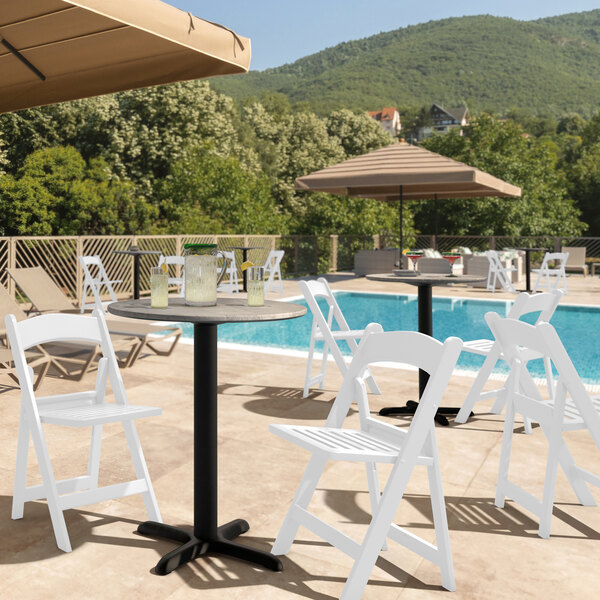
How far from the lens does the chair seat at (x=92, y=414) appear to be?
246 cm

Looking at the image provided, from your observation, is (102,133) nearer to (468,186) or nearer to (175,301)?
(468,186)

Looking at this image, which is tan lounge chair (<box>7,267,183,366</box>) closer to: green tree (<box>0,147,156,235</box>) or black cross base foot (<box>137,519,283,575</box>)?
black cross base foot (<box>137,519,283,575</box>)

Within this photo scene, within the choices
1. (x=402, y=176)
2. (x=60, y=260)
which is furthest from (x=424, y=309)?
(x=402, y=176)

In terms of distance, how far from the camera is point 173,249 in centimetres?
1355

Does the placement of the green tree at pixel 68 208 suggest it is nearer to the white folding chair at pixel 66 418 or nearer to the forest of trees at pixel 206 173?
the forest of trees at pixel 206 173

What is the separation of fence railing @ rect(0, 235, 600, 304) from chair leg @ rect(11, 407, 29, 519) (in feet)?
22.2

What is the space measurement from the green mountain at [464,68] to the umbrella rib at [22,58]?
6822 cm

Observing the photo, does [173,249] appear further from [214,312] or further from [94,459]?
[214,312]

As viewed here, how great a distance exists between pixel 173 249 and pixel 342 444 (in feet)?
38.7

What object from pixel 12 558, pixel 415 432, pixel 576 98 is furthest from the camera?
pixel 576 98

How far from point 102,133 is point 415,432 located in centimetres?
2534

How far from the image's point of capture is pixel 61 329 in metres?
2.67

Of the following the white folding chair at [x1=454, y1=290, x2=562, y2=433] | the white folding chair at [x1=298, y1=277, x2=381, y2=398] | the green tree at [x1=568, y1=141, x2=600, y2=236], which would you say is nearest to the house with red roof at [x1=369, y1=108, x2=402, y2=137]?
the green tree at [x1=568, y1=141, x2=600, y2=236]

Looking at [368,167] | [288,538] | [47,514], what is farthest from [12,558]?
[368,167]
